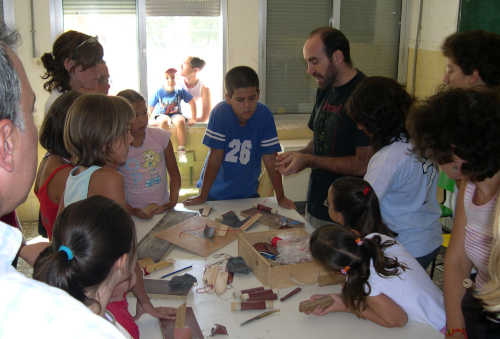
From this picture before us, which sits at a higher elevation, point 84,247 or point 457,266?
point 84,247

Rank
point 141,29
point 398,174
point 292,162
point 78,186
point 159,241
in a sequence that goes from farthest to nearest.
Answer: point 141,29 < point 292,162 < point 159,241 < point 398,174 < point 78,186

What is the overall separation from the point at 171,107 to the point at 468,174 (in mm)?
3825

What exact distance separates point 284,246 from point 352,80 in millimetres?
1135

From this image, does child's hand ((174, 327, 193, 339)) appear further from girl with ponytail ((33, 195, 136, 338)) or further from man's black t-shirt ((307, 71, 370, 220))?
man's black t-shirt ((307, 71, 370, 220))

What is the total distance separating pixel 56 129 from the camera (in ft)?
6.45

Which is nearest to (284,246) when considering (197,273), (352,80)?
(197,273)

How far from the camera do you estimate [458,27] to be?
429 centimetres

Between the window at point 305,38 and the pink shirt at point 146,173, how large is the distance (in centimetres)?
A: 255

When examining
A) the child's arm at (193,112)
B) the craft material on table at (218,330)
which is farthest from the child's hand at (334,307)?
the child's arm at (193,112)

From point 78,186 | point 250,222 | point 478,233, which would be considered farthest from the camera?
point 250,222

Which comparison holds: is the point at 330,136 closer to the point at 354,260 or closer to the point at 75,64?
the point at 354,260

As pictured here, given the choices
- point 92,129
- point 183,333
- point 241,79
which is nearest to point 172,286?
point 183,333

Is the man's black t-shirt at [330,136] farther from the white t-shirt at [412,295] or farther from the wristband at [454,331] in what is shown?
the wristband at [454,331]

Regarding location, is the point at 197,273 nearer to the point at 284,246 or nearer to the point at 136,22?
the point at 284,246
